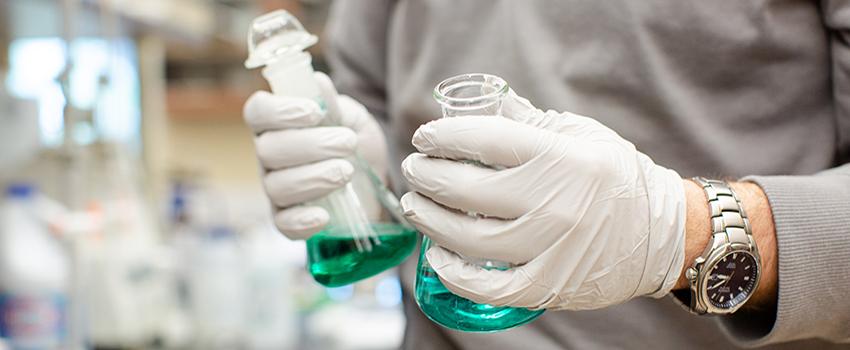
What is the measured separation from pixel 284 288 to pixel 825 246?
197 cm

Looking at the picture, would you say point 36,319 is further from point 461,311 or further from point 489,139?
point 489,139

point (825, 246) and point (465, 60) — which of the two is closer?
point (825, 246)

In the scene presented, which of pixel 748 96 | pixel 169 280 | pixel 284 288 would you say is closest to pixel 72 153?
pixel 169 280

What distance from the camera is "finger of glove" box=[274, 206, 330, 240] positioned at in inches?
39.0

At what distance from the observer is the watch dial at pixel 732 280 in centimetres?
83

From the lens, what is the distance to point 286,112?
1.01 metres

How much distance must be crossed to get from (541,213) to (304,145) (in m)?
0.38

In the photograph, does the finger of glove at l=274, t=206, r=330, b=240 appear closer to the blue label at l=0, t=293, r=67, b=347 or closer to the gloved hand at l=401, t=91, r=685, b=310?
the gloved hand at l=401, t=91, r=685, b=310

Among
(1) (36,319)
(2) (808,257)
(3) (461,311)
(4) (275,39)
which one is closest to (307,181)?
(4) (275,39)

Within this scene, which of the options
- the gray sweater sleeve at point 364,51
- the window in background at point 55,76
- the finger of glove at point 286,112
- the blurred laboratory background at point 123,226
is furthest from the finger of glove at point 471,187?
the window in background at point 55,76

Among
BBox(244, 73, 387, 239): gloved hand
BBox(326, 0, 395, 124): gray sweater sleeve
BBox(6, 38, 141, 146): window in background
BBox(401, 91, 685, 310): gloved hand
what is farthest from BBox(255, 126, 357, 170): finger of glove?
BBox(6, 38, 141, 146): window in background

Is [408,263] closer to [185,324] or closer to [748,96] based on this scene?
[748,96]

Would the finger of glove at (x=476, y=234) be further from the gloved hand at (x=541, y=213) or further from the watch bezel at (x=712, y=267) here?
the watch bezel at (x=712, y=267)

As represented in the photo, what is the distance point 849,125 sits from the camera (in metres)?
0.96
